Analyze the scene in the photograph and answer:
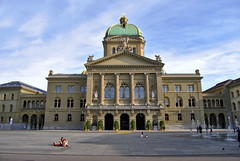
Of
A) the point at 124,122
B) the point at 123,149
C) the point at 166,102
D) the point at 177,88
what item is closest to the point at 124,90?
the point at 124,122

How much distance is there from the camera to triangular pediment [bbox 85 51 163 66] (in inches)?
2066

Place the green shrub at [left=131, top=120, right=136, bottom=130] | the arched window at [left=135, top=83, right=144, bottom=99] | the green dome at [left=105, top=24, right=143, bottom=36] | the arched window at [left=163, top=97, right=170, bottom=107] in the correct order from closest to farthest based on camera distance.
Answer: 1. the green shrub at [left=131, top=120, right=136, bottom=130]
2. the arched window at [left=135, top=83, right=144, bottom=99]
3. the arched window at [left=163, top=97, right=170, bottom=107]
4. the green dome at [left=105, top=24, right=143, bottom=36]

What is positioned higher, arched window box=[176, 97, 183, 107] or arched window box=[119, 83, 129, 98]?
arched window box=[119, 83, 129, 98]

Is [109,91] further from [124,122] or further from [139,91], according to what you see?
[124,122]

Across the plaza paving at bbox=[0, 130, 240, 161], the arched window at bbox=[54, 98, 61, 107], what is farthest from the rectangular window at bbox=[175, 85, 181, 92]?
the plaza paving at bbox=[0, 130, 240, 161]

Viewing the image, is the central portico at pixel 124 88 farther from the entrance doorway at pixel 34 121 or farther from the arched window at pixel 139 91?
the entrance doorway at pixel 34 121

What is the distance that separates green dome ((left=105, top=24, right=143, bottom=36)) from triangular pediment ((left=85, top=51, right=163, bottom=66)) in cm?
1564

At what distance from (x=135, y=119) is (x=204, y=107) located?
24157mm

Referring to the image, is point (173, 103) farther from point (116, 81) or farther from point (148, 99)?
point (116, 81)

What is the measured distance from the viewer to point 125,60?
2084 inches

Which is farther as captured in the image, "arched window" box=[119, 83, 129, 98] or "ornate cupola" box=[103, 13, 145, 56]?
"ornate cupola" box=[103, 13, 145, 56]

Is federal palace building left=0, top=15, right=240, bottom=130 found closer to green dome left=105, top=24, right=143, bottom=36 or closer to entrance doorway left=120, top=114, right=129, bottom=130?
entrance doorway left=120, top=114, right=129, bottom=130

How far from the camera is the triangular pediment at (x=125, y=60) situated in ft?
172

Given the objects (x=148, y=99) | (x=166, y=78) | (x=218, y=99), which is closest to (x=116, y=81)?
(x=148, y=99)
